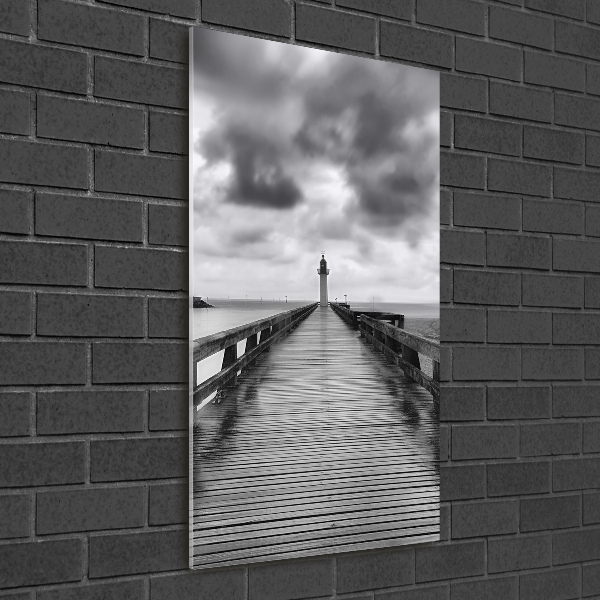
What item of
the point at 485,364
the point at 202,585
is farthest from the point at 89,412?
the point at 485,364

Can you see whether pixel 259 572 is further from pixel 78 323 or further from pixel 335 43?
pixel 335 43

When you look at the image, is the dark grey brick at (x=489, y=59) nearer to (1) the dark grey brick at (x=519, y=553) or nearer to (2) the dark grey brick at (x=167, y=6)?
(2) the dark grey brick at (x=167, y=6)

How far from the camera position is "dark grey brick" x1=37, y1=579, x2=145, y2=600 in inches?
50.0

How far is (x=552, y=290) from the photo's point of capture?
1.75 m

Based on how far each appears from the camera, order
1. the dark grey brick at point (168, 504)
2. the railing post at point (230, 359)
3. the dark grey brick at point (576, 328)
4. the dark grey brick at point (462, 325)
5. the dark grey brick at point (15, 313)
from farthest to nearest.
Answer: the dark grey brick at point (576, 328)
the dark grey brick at point (462, 325)
the railing post at point (230, 359)
the dark grey brick at point (168, 504)
the dark grey brick at point (15, 313)

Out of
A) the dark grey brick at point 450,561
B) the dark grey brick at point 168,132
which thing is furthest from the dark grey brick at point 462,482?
the dark grey brick at point 168,132

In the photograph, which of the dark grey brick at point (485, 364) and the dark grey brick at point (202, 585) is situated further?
the dark grey brick at point (485, 364)

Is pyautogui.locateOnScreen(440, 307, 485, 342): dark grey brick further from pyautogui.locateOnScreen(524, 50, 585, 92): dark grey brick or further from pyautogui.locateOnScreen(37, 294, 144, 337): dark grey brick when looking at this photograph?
pyautogui.locateOnScreen(37, 294, 144, 337): dark grey brick

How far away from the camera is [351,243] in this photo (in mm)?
1559

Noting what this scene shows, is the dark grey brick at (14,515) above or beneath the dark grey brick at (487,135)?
beneath

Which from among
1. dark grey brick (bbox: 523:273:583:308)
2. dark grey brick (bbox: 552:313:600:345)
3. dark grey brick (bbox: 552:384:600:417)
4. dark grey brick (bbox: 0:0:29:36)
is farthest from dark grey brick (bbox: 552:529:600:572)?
dark grey brick (bbox: 0:0:29:36)

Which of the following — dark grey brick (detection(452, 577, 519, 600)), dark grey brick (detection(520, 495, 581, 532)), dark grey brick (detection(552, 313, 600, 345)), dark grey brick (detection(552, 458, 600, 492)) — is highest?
dark grey brick (detection(552, 313, 600, 345))

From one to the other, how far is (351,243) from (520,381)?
2.29 ft

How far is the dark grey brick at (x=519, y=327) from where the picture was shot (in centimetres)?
168
